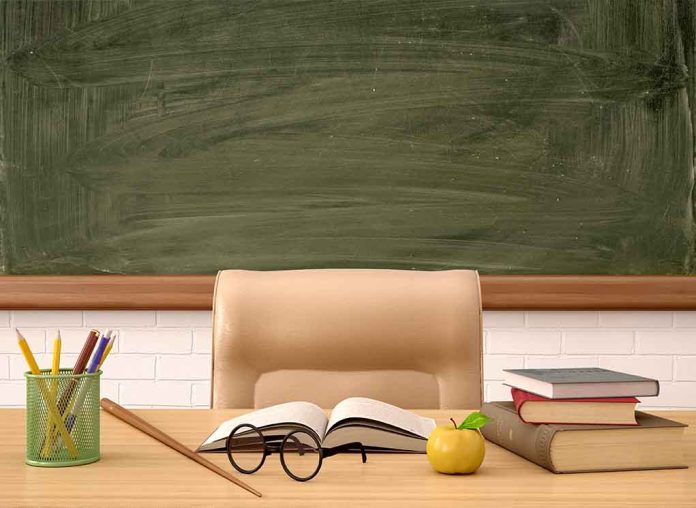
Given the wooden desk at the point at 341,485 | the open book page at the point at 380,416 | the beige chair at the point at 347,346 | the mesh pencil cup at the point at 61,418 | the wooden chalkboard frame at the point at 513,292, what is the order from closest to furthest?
the wooden desk at the point at 341,485, the mesh pencil cup at the point at 61,418, the open book page at the point at 380,416, the beige chair at the point at 347,346, the wooden chalkboard frame at the point at 513,292

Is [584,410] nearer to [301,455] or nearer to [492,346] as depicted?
[301,455]

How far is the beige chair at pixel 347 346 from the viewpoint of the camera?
160 centimetres

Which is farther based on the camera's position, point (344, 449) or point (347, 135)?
point (347, 135)

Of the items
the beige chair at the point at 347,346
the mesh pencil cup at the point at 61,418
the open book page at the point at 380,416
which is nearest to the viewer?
the mesh pencil cup at the point at 61,418

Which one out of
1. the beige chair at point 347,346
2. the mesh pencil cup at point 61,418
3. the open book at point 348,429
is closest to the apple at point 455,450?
the open book at point 348,429

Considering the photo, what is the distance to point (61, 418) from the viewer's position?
3.01 feet

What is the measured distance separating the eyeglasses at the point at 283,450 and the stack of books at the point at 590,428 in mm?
202

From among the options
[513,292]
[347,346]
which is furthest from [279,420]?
[513,292]

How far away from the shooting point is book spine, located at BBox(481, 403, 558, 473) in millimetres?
932

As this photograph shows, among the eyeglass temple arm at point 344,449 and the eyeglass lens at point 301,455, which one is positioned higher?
the eyeglass temple arm at point 344,449

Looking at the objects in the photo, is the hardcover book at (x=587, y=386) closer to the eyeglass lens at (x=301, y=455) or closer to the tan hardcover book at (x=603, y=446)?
the tan hardcover book at (x=603, y=446)

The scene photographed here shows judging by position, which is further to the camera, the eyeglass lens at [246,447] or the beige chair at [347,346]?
the beige chair at [347,346]

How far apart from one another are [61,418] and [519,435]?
0.53 m

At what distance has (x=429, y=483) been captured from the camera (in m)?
0.88
